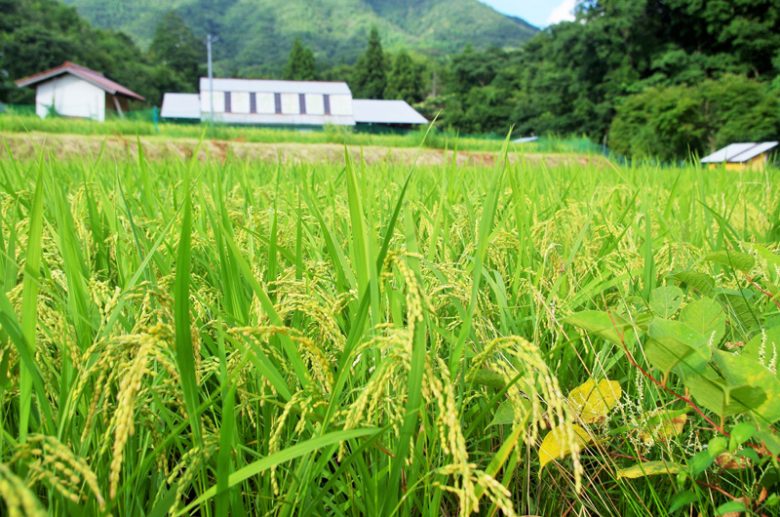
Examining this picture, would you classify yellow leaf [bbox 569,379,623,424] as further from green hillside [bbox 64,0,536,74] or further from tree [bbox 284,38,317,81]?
green hillside [bbox 64,0,536,74]

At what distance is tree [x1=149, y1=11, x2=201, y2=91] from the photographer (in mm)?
53750

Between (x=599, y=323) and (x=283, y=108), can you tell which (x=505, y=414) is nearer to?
(x=599, y=323)

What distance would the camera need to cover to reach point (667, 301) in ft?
2.13

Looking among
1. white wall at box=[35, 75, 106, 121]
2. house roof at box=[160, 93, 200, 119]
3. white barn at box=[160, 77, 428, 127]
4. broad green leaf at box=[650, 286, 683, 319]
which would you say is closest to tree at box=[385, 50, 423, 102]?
white barn at box=[160, 77, 428, 127]

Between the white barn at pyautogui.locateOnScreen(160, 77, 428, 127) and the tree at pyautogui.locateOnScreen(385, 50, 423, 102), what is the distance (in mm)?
22181

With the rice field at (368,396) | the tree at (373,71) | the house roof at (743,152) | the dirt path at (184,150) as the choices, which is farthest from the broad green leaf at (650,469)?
the tree at (373,71)

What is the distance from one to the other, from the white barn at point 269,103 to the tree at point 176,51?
24570mm

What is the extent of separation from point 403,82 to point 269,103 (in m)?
26.7

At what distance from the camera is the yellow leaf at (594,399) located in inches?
22.9

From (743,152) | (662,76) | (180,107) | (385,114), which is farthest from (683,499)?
(385,114)

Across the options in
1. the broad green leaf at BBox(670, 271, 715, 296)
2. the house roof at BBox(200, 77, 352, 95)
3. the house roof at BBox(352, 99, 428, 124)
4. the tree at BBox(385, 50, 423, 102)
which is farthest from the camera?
the tree at BBox(385, 50, 423, 102)

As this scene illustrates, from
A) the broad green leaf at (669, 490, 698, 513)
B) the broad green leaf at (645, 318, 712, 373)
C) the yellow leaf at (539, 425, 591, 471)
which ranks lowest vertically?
the broad green leaf at (669, 490, 698, 513)

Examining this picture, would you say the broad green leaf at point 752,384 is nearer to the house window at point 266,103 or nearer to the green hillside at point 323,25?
the house window at point 266,103

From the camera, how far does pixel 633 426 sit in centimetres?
57
